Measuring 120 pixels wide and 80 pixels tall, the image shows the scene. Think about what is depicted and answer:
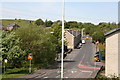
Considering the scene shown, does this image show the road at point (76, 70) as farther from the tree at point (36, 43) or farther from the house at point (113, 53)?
the tree at point (36, 43)

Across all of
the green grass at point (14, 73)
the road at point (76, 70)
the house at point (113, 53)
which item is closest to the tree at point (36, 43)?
the road at point (76, 70)

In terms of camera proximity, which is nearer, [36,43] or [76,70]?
[36,43]

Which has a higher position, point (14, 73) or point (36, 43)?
point (36, 43)

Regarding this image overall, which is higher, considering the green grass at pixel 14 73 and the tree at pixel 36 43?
the tree at pixel 36 43

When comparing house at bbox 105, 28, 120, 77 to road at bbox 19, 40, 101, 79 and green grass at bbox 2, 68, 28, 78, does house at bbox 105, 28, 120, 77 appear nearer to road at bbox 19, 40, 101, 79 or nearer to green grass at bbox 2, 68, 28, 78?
road at bbox 19, 40, 101, 79

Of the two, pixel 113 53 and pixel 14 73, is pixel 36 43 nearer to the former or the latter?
pixel 14 73

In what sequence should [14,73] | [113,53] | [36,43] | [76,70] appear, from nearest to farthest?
[113,53], [14,73], [36,43], [76,70]

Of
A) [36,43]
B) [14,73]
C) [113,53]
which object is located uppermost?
[36,43]

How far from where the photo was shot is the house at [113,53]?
7030 mm

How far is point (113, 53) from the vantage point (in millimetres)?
7266

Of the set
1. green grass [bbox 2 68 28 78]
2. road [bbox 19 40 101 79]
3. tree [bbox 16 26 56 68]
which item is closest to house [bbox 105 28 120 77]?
road [bbox 19 40 101 79]

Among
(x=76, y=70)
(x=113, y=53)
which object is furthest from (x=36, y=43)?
(x=113, y=53)

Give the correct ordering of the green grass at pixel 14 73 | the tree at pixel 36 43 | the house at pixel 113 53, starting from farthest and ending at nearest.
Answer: the tree at pixel 36 43 < the green grass at pixel 14 73 < the house at pixel 113 53

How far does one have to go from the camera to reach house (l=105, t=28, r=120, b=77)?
23.1 ft
